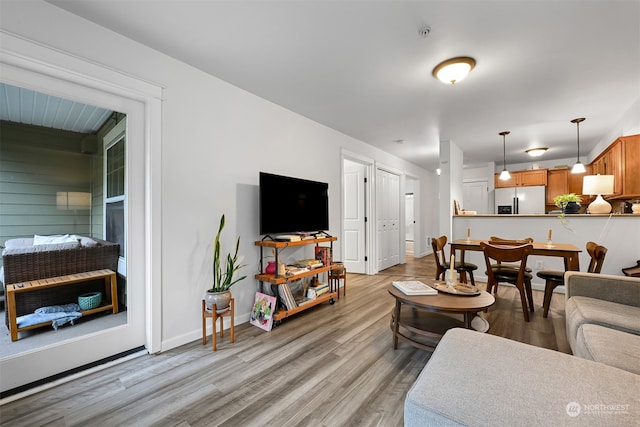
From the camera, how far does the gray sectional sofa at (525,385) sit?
84 centimetres

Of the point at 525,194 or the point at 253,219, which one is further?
the point at 525,194

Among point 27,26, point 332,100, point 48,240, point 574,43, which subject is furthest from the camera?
point 332,100

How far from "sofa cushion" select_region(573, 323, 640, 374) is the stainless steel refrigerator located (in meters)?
5.60

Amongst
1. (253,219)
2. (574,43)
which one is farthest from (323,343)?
(574,43)

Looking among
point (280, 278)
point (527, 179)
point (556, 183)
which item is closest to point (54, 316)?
point (280, 278)

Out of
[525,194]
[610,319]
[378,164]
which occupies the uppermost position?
[378,164]

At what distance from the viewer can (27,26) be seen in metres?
1.60

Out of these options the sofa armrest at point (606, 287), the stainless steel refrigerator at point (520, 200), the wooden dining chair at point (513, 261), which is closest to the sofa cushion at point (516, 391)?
the sofa armrest at point (606, 287)

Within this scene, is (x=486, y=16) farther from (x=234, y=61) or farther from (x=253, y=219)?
(x=253, y=219)

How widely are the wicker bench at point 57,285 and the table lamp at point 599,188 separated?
18.2 ft

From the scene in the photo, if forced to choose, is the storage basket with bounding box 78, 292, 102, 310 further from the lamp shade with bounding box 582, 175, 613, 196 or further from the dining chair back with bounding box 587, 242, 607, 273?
the lamp shade with bounding box 582, 175, 613, 196

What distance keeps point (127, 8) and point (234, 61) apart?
30.5 inches

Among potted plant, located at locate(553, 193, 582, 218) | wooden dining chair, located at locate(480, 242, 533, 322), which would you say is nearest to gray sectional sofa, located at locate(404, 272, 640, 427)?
wooden dining chair, located at locate(480, 242, 533, 322)

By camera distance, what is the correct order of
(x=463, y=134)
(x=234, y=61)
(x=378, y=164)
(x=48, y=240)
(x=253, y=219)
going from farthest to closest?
(x=378, y=164) < (x=463, y=134) < (x=253, y=219) < (x=234, y=61) < (x=48, y=240)
